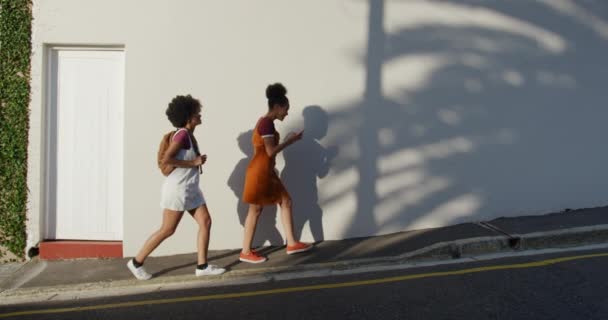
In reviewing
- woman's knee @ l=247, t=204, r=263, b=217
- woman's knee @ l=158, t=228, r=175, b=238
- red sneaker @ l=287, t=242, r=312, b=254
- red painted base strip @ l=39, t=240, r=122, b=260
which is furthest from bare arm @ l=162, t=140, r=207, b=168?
red painted base strip @ l=39, t=240, r=122, b=260

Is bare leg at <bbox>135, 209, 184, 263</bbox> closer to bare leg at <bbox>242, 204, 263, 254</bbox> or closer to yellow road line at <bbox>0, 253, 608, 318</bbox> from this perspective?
yellow road line at <bbox>0, 253, 608, 318</bbox>

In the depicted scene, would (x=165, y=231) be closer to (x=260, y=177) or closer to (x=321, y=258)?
(x=260, y=177)

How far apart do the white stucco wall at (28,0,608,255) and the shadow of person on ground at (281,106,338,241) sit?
2 centimetres

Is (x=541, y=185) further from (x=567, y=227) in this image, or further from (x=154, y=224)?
(x=154, y=224)

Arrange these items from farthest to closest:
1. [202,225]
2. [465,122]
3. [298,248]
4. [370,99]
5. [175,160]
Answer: [465,122] < [370,99] < [298,248] < [202,225] < [175,160]

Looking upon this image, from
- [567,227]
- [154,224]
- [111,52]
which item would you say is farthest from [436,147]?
[111,52]

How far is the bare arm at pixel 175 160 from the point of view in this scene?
5.54m

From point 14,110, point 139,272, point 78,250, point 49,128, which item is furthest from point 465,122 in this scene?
point 14,110

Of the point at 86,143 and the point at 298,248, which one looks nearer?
the point at 298,248

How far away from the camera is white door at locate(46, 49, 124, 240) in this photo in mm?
6809

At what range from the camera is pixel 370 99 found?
22.8 feet

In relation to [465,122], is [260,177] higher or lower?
lower

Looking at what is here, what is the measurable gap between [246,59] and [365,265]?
267 cm

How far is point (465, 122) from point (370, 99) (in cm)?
122
